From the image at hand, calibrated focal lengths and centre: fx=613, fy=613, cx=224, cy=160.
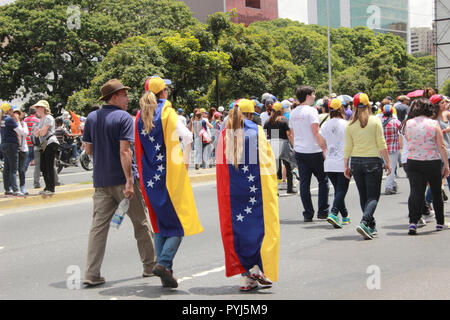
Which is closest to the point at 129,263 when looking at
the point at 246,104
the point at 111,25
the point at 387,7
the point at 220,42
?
the point at 246,104

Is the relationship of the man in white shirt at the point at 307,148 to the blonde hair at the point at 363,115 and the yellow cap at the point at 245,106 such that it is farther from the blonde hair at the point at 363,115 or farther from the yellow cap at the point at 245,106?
the yellow cap at the point at 245,106

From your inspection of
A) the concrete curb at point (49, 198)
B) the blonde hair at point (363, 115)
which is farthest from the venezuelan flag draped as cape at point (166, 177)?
the concrete curb at point (49, 198)

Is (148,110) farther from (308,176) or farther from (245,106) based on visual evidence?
(308,176)

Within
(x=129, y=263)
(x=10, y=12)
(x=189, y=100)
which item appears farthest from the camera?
(x=10, y=12)

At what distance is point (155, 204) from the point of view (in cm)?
575

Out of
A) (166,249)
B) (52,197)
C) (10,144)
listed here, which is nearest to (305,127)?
(166,249)

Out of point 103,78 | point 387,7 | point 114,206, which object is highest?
point 387,7

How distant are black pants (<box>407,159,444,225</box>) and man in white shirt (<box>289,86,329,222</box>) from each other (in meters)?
1.47

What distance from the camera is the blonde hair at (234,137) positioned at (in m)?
5.75

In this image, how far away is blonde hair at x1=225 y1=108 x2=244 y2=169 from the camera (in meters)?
5.75

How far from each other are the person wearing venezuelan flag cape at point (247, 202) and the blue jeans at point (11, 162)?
7.75 metres

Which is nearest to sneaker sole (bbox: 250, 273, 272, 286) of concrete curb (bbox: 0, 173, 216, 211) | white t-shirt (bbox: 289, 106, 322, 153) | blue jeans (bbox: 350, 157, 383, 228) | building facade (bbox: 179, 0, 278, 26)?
blue jeans (bbox: 350, 157, 383, 228)

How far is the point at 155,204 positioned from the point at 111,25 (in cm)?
3967
